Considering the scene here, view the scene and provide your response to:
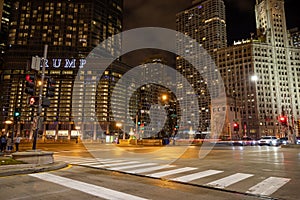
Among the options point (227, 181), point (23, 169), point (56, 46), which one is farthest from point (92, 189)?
point (56, 46)

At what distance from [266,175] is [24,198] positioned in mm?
8369

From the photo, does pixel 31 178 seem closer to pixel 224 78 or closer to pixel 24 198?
pixel 24 198

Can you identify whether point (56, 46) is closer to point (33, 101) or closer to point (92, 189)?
point (33, 101)

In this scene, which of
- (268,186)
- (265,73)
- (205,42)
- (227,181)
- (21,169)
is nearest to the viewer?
(268,186)

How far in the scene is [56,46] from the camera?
147 meters

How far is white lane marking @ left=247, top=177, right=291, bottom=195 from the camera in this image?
254 inches

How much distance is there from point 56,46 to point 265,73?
127991 mm

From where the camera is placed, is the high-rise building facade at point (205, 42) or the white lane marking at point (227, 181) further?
the high-rise building facade at point (205, 42)

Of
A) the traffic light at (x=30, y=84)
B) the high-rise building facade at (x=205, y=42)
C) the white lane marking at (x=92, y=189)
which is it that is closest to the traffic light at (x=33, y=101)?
the traffic light at (x=30, y=84)

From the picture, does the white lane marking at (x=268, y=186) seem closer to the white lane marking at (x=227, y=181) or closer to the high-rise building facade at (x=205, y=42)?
the white lane marking at (x=227, y=181)

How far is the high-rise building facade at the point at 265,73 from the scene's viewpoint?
12575 centimetres

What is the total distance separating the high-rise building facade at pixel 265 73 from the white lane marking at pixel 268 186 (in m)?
125

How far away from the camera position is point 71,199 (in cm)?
560

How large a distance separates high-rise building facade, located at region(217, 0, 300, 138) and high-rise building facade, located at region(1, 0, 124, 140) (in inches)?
2993
